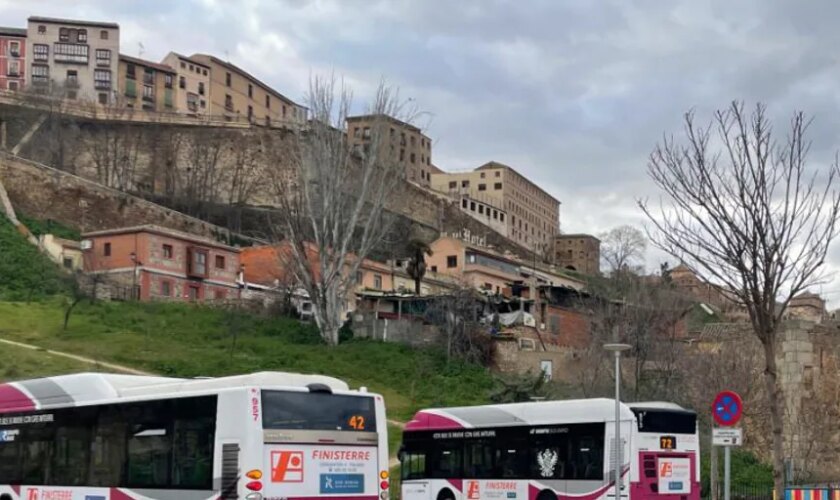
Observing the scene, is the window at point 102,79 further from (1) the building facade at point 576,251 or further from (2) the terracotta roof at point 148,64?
(1) the building facade at point 576,251

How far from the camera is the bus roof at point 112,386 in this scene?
14797mm

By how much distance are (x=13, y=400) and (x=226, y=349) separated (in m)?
29.1

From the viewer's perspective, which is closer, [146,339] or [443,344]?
[146,339]

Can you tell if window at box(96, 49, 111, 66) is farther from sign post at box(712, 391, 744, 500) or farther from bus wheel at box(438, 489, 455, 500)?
sign post at box(712, 391, 744, 500)

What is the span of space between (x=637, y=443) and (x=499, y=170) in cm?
13188

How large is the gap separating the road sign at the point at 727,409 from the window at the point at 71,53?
107 meters

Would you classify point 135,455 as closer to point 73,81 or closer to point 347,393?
point 347,393

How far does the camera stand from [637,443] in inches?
821

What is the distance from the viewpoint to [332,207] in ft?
180

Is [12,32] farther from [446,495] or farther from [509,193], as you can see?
[446,495]

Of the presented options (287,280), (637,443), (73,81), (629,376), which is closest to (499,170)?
(73,81)

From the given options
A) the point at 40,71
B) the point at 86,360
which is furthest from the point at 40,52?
the point at 86,360

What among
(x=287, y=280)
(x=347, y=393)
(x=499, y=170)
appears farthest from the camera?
(x=499, y=170)

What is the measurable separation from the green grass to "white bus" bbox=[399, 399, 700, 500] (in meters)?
15.7
